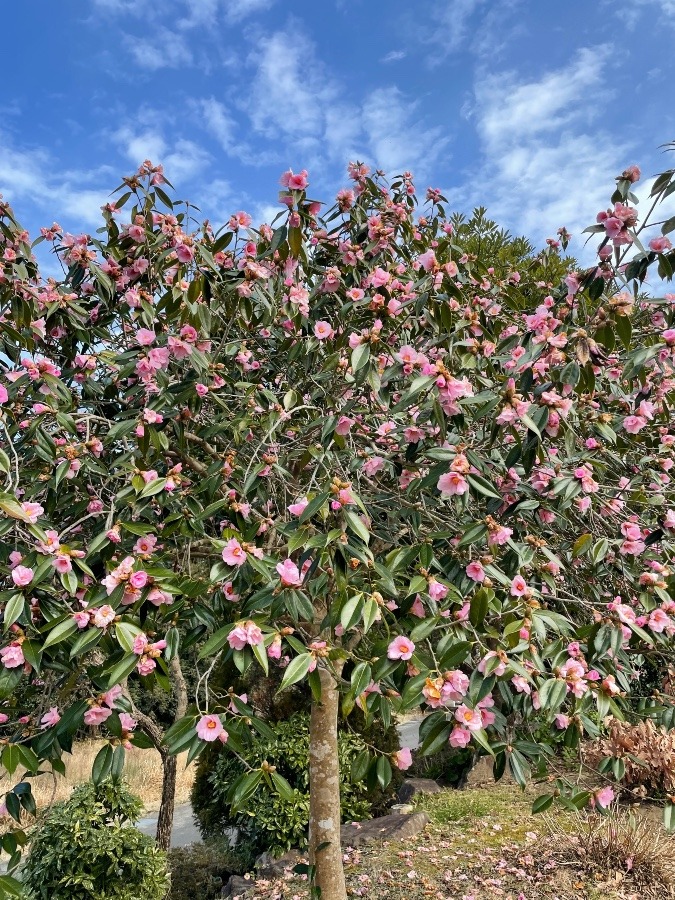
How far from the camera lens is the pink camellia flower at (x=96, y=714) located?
1.41 meters

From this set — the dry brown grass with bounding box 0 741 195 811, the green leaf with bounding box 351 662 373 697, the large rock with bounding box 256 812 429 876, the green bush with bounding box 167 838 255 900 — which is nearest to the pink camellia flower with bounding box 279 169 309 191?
the green leaf with bounding box 351 662 373 697

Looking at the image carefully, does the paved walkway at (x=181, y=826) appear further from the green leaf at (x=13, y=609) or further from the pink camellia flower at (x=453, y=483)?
the pink camellia flower at (x=453, y=483)

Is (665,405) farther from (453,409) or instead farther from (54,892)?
(54,892)

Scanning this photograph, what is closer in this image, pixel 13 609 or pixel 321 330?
pixel 13 609

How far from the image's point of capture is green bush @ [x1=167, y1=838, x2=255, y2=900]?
437 cm

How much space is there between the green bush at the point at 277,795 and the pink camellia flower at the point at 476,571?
3.02 m

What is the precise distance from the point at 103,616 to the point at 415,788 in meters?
5.18

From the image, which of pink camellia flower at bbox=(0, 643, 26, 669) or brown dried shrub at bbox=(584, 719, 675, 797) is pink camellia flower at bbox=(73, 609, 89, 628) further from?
brown dried shrub at bbox=(584, 719, 675, 797)

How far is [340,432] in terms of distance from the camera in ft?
6.30

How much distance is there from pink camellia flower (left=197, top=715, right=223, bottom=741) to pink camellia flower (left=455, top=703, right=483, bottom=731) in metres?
0.52

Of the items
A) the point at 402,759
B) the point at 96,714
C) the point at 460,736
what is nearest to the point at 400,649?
the point at 460,736

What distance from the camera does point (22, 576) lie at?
4.61ft

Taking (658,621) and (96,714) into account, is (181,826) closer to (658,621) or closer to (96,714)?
(96,714)

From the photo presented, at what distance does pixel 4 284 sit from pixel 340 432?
4.42ft
